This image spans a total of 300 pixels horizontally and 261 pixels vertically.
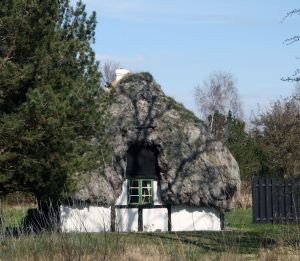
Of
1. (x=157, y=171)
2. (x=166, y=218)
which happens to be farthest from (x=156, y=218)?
(x=157, y=171)

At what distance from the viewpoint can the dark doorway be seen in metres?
20.7

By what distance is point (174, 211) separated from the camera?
20812 mm

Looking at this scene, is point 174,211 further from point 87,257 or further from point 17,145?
point 87,257

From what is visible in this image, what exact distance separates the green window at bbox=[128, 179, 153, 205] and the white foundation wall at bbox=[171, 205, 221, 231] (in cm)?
89

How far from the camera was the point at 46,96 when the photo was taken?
1179 cm

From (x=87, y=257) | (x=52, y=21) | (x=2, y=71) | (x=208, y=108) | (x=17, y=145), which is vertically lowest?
(x=87, y=257)

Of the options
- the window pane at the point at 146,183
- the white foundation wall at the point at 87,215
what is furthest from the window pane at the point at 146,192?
the white foundation wall at the point at 87,215

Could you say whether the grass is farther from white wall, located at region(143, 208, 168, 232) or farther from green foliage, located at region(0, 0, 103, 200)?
white wall, located at region(143, 208, 168, 232)

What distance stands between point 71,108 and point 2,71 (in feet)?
5.05

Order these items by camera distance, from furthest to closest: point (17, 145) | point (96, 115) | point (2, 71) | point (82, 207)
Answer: point (82, 207), point (96, 115), point (17, 145), point (2, 71)

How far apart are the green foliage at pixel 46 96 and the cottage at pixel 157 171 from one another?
5.88 metres

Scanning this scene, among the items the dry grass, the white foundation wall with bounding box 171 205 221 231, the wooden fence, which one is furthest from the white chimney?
the dry grass

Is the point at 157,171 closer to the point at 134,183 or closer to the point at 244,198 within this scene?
the point at 134,183

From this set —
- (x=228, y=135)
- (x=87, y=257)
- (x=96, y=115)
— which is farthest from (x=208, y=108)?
(x=87, y=257)
